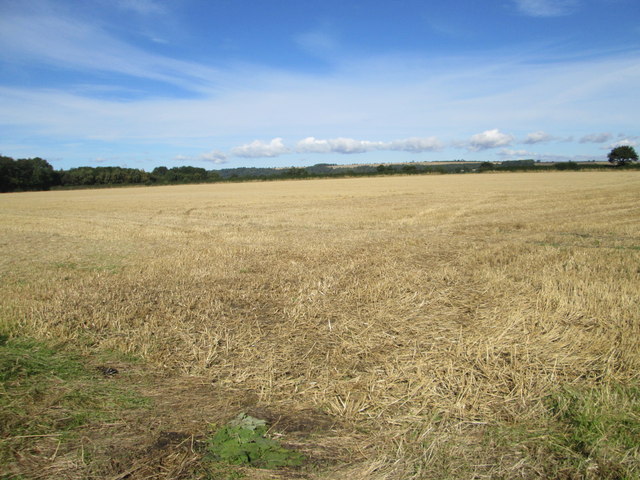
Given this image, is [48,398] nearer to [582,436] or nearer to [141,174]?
[582,436]

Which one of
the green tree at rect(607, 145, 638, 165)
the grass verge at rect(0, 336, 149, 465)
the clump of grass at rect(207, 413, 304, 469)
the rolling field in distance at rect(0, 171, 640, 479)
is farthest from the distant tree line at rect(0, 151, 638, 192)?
the clump of grass at rect(207, 413, 304, 469)

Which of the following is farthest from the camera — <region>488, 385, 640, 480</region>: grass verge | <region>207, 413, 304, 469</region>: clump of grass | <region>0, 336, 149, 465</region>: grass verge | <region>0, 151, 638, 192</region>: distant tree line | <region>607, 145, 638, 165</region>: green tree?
<region>607, 145, 638, 165</region>: green tree

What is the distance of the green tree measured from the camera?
322 feet

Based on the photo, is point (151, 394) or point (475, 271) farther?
point (475, 271)

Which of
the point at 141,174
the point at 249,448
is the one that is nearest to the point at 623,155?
the point at 141,174

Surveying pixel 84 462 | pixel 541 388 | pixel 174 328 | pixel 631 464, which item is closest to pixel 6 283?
pixel 174 328

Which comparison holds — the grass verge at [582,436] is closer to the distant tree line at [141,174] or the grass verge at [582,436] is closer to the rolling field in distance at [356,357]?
the rolling field in distance at [356,357]

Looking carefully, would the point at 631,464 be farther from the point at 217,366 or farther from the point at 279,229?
the point at 279,229

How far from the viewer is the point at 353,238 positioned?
45.3 ft

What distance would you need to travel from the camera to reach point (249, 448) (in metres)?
3.23

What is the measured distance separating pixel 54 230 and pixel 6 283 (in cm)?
1045

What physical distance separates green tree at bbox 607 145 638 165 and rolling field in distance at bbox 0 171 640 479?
11086 centimetres

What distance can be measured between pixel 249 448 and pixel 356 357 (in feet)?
6.11

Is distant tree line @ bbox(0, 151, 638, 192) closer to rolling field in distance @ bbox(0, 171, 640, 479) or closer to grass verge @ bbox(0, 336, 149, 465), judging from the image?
rolling field in distance @ bbox(0, 171, 640, 479)
